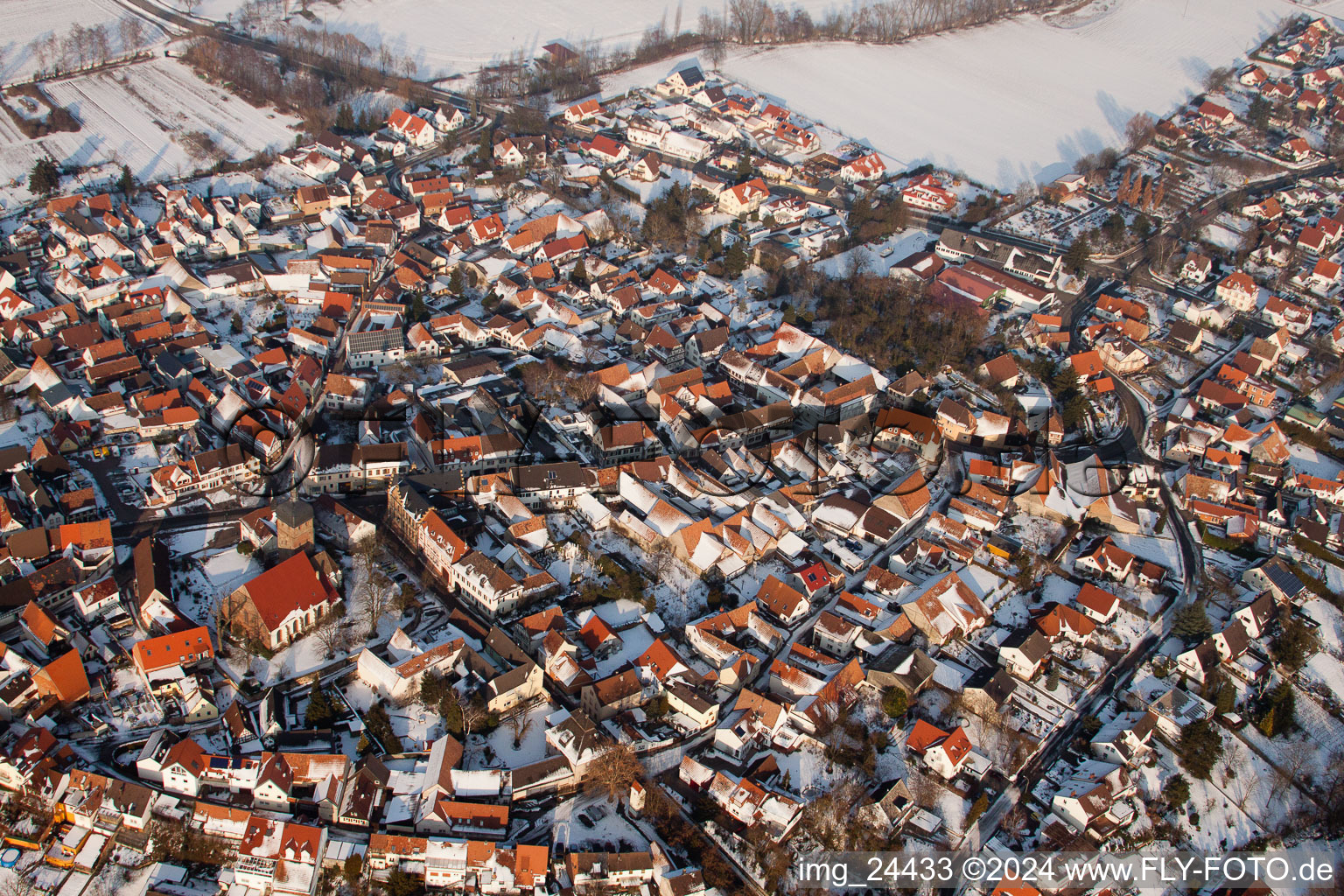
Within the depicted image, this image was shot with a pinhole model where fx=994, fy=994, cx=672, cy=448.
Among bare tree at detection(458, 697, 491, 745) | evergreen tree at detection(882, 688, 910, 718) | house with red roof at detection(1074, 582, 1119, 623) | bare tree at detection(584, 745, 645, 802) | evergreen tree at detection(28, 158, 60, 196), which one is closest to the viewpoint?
bare tree at detection(584, 745, 645, 802)

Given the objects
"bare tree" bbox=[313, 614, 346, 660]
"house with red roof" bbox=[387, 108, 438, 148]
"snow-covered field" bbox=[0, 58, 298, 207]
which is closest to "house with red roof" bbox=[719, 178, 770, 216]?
"house with red roof" bbox=[387, 108, 438, 148]

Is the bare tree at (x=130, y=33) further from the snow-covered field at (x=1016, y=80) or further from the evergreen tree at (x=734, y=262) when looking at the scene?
the evergreen tree at (x=734, y=262)

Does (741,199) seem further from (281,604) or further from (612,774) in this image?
(612,774)

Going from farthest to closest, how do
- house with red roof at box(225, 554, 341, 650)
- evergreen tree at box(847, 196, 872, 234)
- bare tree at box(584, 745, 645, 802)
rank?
evergreen tree at box(847, 196, 872, 234), house with red roof at box(225, 554, 341, 650), bare tree at box(584, 745, 645, 802)

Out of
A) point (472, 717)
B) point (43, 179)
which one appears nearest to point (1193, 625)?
point (472, 717)

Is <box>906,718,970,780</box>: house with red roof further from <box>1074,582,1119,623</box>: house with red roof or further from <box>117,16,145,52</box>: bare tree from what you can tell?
<box>117,16,145,52</box>: bare tree

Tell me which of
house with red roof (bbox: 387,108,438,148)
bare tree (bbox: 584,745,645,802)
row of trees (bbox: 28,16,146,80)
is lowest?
bare tree (bbox: 584,745,645,802)
